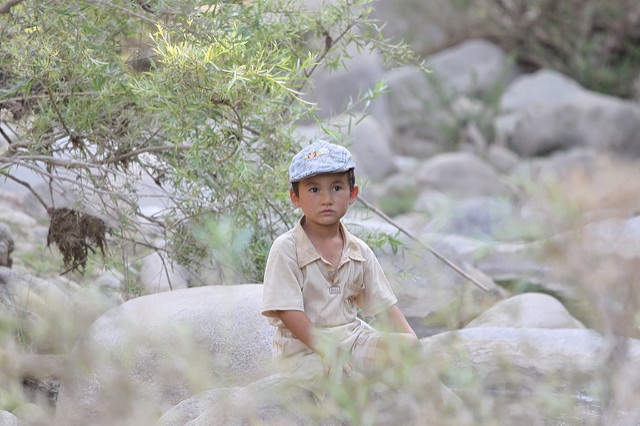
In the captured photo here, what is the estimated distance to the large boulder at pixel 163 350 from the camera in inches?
147

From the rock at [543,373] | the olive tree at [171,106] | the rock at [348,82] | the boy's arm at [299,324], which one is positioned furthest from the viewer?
the rock at [348,82]

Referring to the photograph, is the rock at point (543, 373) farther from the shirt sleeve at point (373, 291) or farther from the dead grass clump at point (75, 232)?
the dead grass clump at point (75, 232)

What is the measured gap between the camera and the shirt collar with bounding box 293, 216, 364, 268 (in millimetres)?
3080

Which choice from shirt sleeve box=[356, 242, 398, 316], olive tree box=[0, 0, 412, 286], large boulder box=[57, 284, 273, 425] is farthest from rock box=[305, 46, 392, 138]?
shirt sleeve box=[356, 242, 398, 316]

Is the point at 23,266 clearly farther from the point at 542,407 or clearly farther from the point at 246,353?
the point at 542,407

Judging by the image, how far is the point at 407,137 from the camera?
15719 millimetres

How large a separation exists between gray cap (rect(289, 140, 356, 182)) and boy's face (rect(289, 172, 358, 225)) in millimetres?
37

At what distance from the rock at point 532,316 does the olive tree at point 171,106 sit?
1387 mm

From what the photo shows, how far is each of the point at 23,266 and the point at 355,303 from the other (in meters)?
3.27

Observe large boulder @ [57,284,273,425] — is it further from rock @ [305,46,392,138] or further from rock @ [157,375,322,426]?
rock @ [305,46,392,138]

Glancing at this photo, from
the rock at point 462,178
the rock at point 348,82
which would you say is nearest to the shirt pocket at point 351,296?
the rock at point 462,178

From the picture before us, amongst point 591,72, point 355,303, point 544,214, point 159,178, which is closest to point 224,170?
point 159,178

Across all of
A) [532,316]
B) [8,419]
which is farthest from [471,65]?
[8,419]

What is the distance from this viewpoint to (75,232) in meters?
4.54
